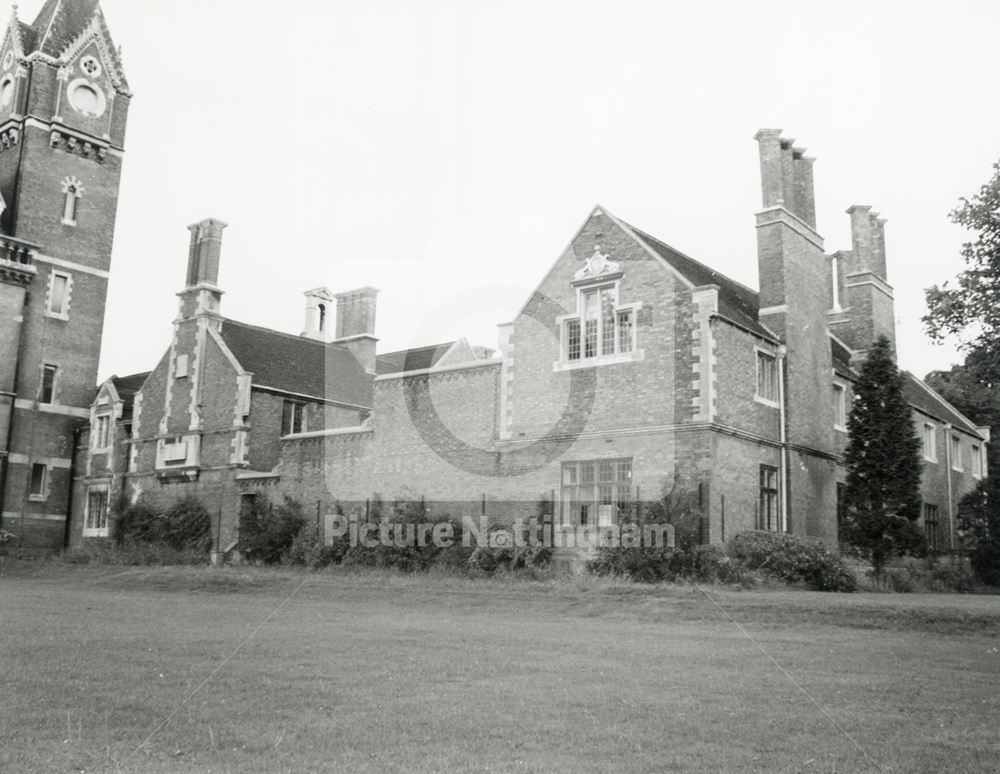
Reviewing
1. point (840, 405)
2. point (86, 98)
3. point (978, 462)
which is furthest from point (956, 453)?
point (86, 98)

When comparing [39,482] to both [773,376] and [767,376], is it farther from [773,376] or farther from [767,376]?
[773,376]

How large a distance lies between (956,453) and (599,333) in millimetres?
22416

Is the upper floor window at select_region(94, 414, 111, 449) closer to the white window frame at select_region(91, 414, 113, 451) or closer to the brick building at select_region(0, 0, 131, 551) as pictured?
the white window frame at select_region(91, 414, 113, 451)

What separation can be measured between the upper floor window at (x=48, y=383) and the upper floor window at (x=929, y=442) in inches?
1490

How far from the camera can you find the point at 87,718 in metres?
7.68

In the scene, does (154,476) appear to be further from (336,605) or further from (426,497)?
(336,605)

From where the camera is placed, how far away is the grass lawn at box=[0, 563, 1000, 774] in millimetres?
6875

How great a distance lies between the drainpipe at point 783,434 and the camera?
26547 mm

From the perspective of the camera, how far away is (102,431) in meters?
42.0

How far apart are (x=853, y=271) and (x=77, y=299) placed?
3454cm

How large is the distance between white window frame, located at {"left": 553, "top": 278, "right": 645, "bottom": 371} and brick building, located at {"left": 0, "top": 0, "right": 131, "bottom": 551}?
89.3 feet

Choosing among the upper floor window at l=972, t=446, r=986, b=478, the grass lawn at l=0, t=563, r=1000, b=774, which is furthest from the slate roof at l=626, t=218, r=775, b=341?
the upper floor window at l=972, t=446, r=986, b=478

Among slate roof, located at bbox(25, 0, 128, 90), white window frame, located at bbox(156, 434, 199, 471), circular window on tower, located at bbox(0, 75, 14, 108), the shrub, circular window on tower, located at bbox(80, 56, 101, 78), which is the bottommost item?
the shrub

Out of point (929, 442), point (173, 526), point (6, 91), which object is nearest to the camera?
point (173, 526)
